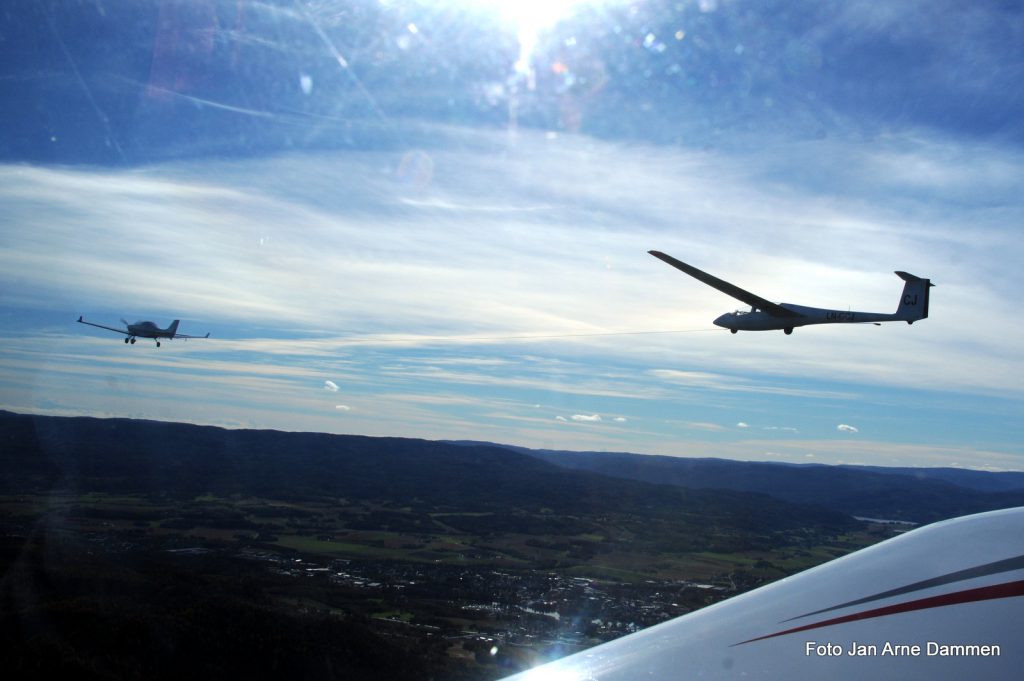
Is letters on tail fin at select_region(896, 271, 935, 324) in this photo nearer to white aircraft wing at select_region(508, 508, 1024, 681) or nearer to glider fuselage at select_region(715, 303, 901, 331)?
glider fuselage at select_region(715, 303, 901, 331)

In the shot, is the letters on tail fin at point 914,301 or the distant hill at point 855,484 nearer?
the letters on tail fin at point 914,301

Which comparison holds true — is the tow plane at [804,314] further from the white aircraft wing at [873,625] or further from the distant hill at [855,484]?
the distant hill at [855,484]

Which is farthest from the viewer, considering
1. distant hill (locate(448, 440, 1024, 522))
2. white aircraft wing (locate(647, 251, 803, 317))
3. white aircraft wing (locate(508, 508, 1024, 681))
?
distant hill (locate(448, 440, 1024, 522))

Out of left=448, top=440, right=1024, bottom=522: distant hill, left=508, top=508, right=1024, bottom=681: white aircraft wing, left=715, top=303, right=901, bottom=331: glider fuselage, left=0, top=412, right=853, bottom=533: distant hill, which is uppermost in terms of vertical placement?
left=715, top=303, right=901, bottom=331: glider fuselage

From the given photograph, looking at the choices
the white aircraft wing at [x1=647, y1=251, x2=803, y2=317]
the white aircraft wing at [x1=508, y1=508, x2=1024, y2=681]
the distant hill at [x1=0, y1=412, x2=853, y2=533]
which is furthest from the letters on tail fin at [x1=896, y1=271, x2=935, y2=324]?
the distant hill at [x1=0, y1=412, x2=853, y2=533]

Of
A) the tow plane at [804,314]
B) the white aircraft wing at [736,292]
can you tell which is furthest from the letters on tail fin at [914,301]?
the white aircraft wing at [736,292]

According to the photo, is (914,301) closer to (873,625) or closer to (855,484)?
(873,625)
